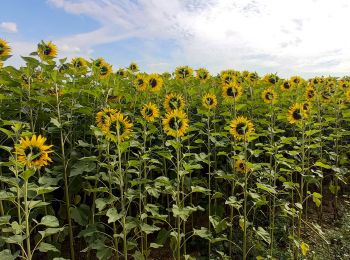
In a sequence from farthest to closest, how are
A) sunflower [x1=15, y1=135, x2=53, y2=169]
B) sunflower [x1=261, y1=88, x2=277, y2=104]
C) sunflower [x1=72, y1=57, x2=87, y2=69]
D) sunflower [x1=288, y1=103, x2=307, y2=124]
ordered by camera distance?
1. sunflower [x1=72, y1=57, x2=87, y2=69]
2. sunflower [x1=261, y1=88, x2=277, y2=104]
3. sunflower [x1=288, y1=103, x2=307, y2=124]
4. sunflower [x1=15, y1=135, x2=53, y2=169]

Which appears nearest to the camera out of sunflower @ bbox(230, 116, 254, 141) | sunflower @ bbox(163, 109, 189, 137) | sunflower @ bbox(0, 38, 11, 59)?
sunflower @ bbox(163, 109, 189, 137)

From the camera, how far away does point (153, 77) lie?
567 cm

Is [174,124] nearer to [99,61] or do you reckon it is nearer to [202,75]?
[99,61]

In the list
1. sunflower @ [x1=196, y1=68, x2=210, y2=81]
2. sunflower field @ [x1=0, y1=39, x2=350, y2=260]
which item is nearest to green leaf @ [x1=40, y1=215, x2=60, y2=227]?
sunflower field @ [x1=0, y1=39, x2=350, y2=260]

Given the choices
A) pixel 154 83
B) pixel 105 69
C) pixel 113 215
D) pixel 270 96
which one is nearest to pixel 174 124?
pixel 113 215

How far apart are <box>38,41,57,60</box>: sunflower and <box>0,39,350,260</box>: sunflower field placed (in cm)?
2

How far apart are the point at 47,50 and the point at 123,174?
225 cm

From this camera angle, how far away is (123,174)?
3541mm

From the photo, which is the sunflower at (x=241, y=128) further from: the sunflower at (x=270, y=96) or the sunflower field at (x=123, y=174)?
the sunflower at (x=270, y=96)

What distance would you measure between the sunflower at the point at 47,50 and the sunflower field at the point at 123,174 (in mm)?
18

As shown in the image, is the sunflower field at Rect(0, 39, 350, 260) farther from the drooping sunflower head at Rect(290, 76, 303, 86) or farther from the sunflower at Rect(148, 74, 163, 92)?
the drooping sunflower head at Rect(290, 76, 303, 86)

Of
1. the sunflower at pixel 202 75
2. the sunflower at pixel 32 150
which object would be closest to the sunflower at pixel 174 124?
the sunflower at pixel 32 150

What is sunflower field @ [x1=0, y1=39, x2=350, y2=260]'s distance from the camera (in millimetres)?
3318

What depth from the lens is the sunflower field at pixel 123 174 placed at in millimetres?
3318
